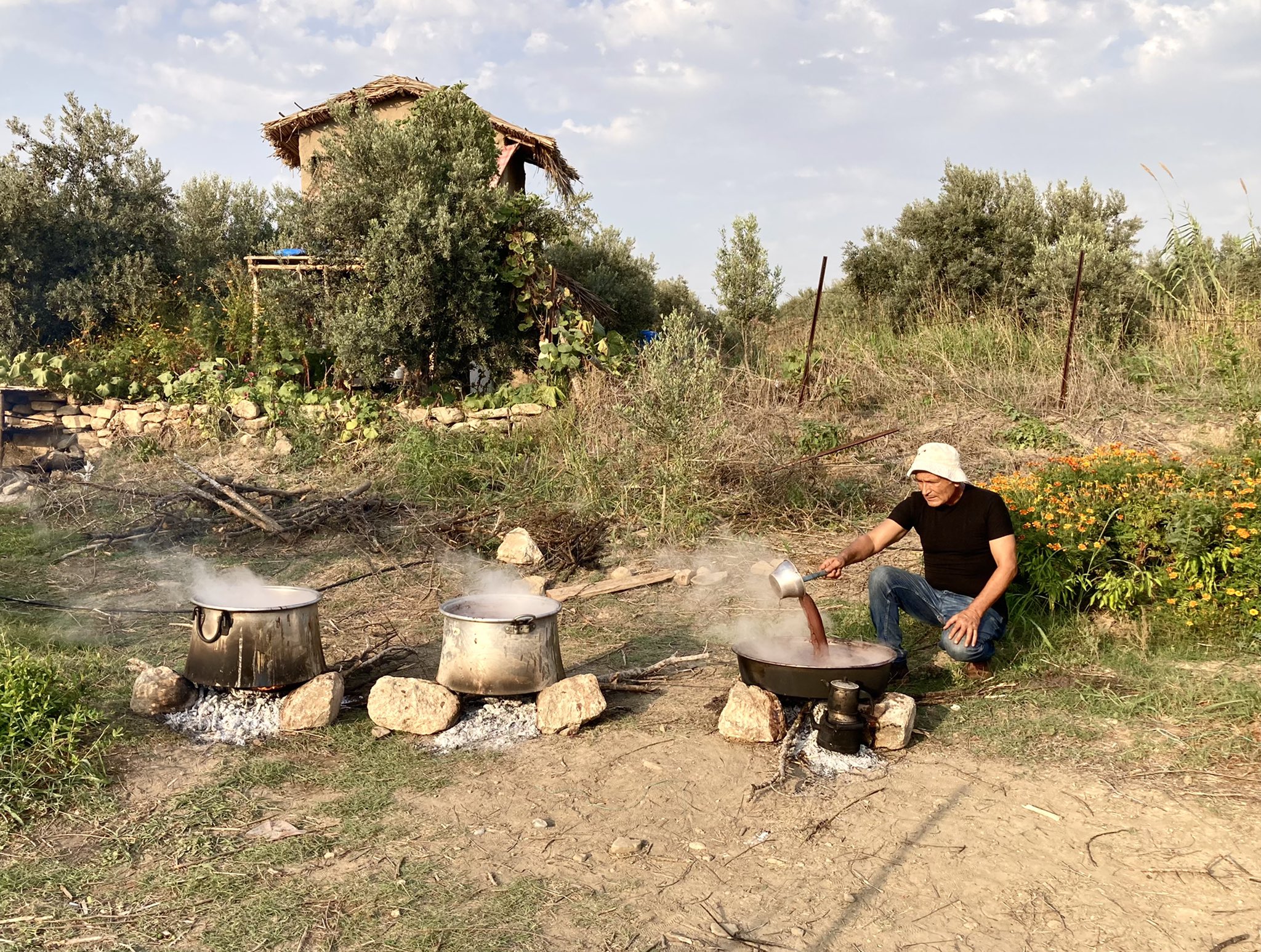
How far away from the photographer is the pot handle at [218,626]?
430 cm

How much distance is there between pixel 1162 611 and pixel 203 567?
6.81m

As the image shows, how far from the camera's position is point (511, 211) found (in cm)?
1110

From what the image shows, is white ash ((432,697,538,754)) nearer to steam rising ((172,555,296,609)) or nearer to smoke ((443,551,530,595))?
steam rising ((172,555,296,609))

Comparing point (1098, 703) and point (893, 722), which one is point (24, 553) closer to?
point (893, 722)

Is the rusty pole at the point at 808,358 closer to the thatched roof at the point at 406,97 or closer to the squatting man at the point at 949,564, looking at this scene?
the squatting man at the point at 949,564

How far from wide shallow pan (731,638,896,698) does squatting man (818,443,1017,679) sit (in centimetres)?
32

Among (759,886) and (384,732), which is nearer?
(759,886)

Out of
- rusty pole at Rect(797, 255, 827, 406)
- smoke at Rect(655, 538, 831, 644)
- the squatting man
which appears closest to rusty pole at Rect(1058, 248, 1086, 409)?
rusty pole at Rect(797, 255, 827, 406)

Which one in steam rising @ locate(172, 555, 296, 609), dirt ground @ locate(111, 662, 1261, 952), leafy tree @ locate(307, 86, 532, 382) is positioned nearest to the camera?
dirt ground @ locate(111, 662, 1261, 952)

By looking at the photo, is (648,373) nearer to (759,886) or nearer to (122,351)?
(759,886)

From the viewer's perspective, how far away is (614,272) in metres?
17.3

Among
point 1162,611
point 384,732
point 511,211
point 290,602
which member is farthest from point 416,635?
Result: point 511,211

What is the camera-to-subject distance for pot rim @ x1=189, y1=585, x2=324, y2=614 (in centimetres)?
428

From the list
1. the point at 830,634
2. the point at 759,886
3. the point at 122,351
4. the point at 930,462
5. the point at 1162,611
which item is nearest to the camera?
the point at 759,886
